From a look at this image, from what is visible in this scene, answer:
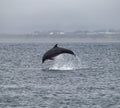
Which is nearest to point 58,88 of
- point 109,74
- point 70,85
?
point 70,85

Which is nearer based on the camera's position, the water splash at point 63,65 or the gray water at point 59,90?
the gray water at point 59,90

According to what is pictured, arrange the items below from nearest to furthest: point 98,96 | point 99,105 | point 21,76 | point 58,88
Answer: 1. point 99,105
2. point 98,96
3. point 58,88
4. point 21,76

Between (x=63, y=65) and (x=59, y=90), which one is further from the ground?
(x=63, y=65)

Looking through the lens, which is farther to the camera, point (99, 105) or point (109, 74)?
point (109, 74)

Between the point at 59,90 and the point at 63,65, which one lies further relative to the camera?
the point at 63,65

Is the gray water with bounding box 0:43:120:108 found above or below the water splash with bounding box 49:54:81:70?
below

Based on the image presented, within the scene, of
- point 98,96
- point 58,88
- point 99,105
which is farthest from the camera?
point 58,88

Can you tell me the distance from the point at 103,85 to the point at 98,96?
5936 millimetres

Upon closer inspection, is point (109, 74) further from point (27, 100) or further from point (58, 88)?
point (27, 100)

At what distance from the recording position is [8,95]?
3559 cm

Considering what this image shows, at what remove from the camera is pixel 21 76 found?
47.6m

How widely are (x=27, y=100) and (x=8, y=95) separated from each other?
86.1 inches

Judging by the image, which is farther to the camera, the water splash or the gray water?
the water splash

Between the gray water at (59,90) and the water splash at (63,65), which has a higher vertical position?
the water splash at (63,65)
